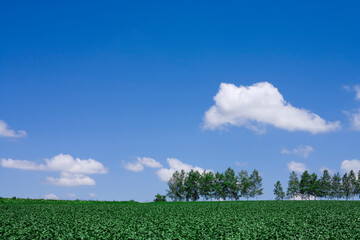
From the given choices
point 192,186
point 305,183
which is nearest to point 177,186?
point 192,186

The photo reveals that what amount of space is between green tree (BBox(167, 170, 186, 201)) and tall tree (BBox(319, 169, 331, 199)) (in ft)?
→ 178

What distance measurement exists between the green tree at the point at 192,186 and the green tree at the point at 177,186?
1.97 meters

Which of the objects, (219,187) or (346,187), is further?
(346,187)

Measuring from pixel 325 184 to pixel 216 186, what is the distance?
44.4 m

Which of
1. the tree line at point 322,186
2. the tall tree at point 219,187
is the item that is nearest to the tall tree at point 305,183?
the tree line at point 322,186

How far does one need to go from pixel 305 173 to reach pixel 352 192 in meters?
22.1

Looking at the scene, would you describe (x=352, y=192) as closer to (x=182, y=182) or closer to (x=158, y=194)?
(x=182, y=182)

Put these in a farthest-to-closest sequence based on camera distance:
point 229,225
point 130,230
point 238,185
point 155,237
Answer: point 238,185, point 229,225, point 130,230, point 155,237

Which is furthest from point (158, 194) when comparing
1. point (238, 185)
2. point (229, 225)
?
point (229, 225)

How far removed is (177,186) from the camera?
128 metres

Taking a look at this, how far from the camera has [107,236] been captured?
2378 cm

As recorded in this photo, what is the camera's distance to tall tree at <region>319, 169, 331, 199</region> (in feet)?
417

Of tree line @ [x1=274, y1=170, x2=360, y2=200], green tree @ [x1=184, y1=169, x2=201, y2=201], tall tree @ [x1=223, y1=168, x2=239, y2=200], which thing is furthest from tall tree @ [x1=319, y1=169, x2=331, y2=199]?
green tree @ [x1=184, y1=169, x2=201, y2=201]

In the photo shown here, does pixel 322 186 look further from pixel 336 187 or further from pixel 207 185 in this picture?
pixel 207 185
